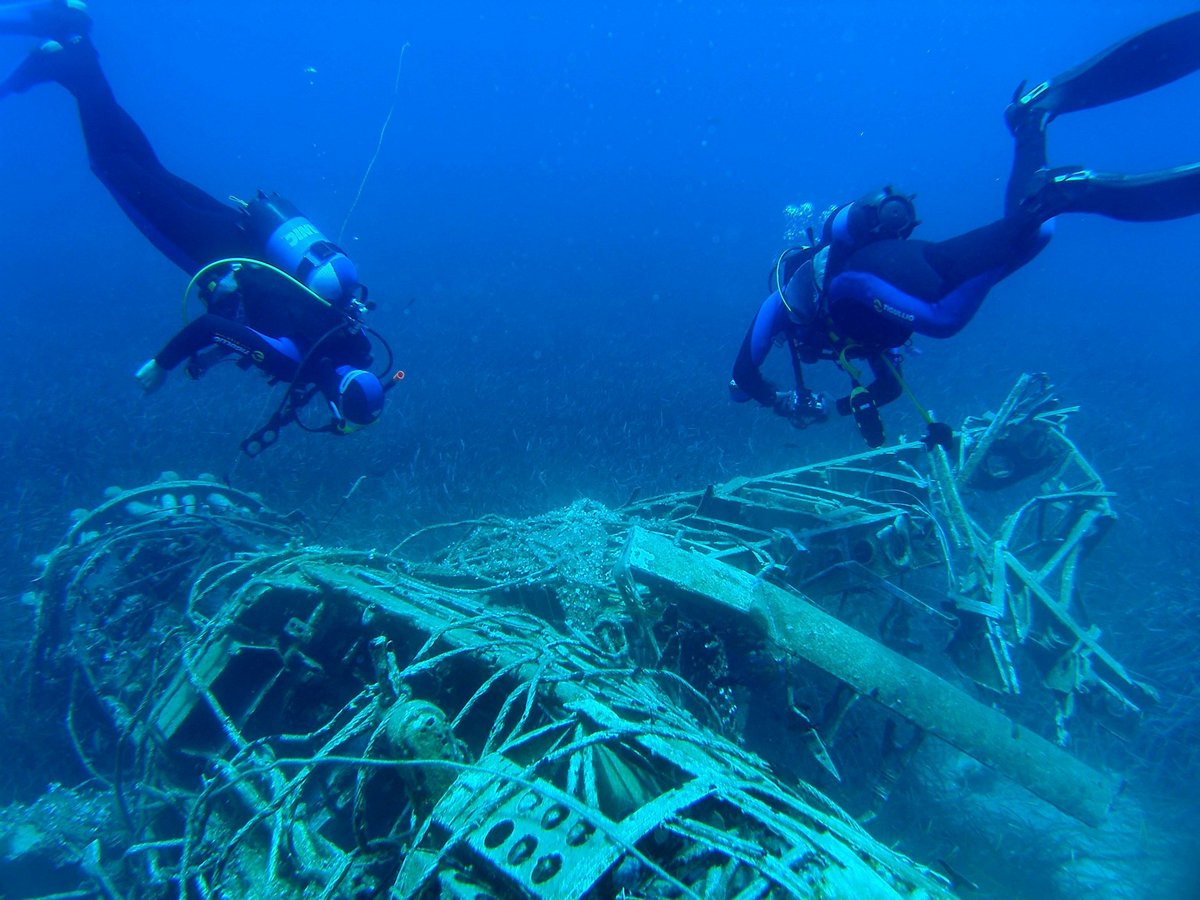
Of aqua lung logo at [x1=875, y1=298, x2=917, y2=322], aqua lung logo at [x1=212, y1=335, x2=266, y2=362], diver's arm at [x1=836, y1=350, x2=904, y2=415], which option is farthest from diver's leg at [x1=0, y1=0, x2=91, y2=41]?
diver's arm at [x1=836, y1=350, x2=904, y2=415]

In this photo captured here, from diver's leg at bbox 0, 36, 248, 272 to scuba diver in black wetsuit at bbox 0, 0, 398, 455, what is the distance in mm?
15

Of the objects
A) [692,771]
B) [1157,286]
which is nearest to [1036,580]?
[692,771]

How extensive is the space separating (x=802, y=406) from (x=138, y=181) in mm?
7970

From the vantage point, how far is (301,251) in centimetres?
611

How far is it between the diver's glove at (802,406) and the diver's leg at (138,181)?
6.08 meters

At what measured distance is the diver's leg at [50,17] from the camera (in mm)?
8461

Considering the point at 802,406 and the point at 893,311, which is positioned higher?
the point at 893,311

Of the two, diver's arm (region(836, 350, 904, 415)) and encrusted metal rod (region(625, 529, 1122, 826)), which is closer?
encrusted metal rod (region(625, 529, 1122, 826))

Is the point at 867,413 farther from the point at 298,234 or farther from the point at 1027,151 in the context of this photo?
the point at 298,234

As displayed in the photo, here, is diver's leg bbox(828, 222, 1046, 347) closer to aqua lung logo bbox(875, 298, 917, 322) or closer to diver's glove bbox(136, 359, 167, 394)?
aqua lung logo bbox(875, 298, 917, 322)

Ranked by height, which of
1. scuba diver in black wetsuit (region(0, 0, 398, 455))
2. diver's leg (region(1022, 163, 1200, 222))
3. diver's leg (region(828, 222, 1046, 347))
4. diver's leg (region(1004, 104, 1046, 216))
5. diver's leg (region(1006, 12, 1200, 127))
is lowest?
scuba diver in black wetsuit (region(0, 0, 398, 455))

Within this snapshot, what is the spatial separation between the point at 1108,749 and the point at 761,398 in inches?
209

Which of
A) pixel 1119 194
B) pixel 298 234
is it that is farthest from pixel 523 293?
pixel 1119 194

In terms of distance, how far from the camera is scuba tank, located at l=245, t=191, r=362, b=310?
5996mm
